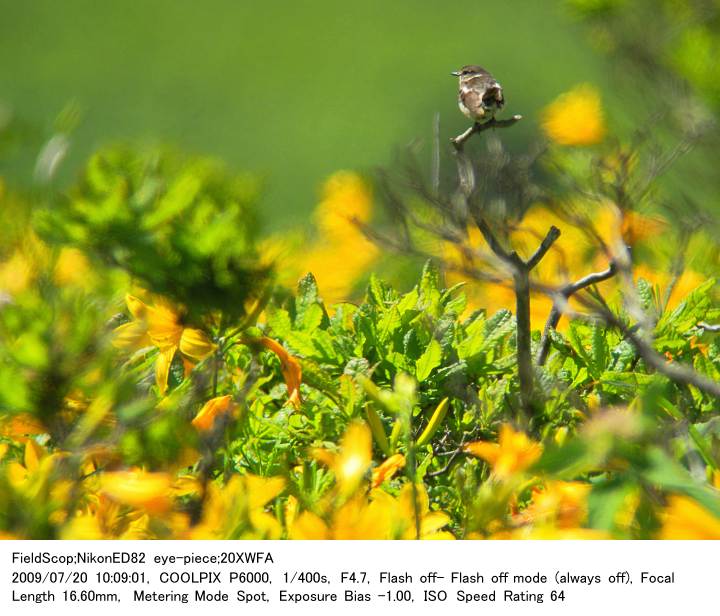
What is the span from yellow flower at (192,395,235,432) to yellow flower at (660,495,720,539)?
0.87ft

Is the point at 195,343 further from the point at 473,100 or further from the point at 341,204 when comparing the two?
the point at 341,204

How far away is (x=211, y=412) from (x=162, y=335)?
82 millimetres

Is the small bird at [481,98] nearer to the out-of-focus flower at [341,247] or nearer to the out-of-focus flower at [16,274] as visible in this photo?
the out-of-focus flower at [341,247]

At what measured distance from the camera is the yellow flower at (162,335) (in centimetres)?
62

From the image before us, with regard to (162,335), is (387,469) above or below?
below

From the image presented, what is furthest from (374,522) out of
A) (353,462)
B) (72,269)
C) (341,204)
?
(341,204)

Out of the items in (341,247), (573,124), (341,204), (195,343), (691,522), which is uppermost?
(573,124)

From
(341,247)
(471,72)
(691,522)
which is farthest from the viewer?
(341,247)

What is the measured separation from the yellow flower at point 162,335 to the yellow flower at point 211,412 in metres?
0.04

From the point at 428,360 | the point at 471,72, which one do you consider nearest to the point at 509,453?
the point at 428,360

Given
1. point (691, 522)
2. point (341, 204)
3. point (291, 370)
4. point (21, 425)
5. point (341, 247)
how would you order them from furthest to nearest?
point (341, 204) < point (341, 247) < point (291, 370) < point (21, 425) < point (691, 522)

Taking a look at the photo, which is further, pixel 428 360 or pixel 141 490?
pixel 428 360

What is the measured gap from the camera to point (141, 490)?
20.1 inches
